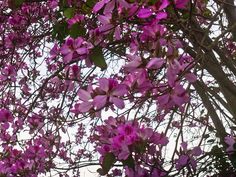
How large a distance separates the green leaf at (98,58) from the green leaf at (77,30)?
175 millimetres

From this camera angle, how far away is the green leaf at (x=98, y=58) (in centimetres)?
158

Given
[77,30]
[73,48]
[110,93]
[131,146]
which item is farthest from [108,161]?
[77,30]

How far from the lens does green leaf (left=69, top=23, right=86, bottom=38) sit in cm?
177

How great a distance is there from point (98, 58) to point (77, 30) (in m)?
0.26

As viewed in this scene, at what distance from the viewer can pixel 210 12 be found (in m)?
3.74

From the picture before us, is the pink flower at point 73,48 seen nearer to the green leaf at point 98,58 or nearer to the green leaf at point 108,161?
the green leaf at point 98,58

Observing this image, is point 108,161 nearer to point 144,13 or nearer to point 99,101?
point 99,101

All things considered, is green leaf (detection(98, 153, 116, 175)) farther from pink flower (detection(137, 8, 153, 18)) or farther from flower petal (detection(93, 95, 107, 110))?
pink flower (detection(137, 8, 153, 18))

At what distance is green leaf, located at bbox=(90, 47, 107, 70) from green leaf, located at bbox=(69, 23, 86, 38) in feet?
0.57

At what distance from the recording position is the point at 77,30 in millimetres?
1793

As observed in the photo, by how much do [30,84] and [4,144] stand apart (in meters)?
1.02

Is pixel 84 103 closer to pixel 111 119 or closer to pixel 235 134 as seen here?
pixel 111 119

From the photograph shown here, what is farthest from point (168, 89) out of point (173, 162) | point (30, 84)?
point (30, 84)

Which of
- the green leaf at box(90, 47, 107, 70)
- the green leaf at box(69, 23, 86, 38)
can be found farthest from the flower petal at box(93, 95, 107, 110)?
the green leaf at box(69, 23, 86, 38)
